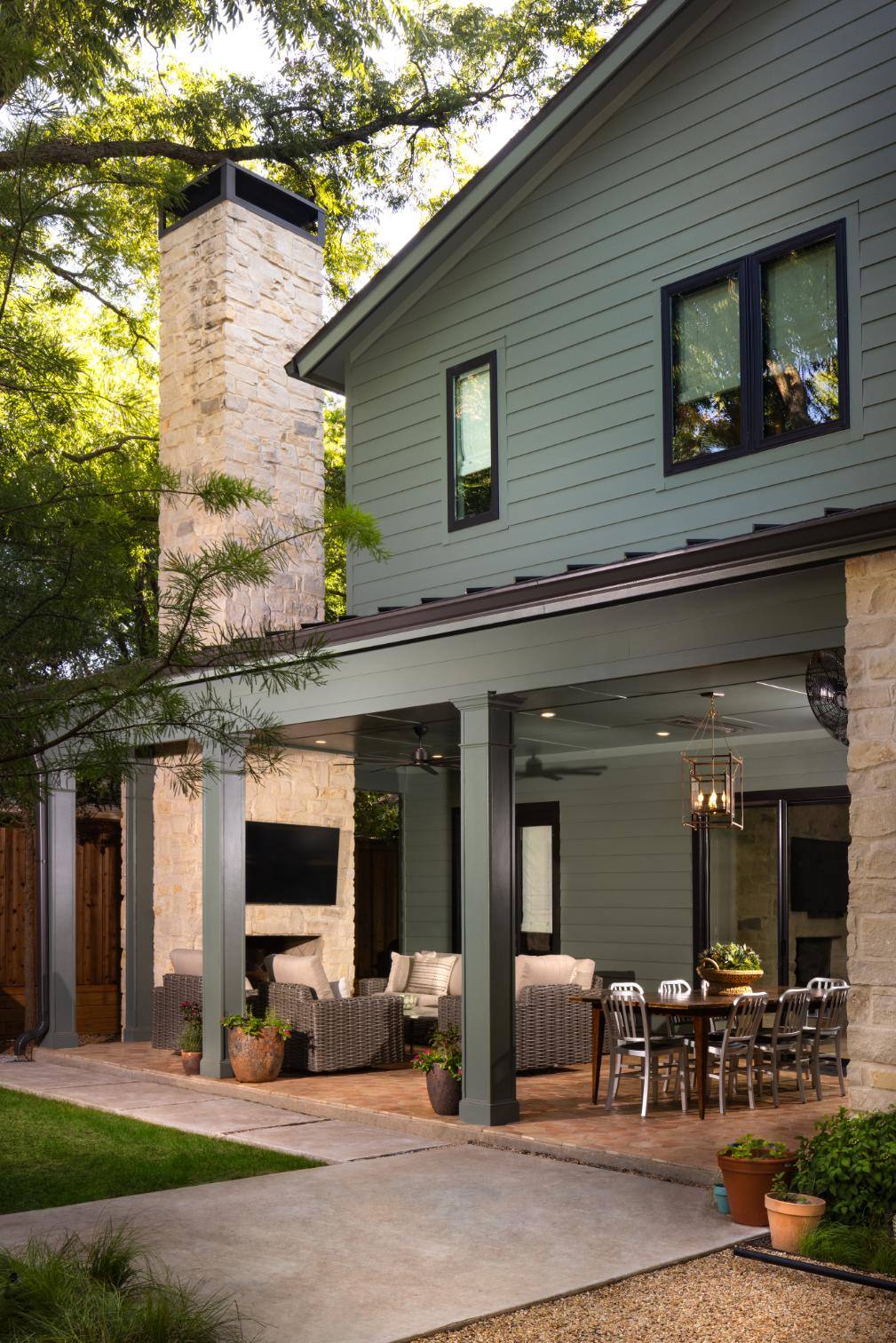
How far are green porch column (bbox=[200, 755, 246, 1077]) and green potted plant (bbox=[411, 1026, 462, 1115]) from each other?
2.29 meters

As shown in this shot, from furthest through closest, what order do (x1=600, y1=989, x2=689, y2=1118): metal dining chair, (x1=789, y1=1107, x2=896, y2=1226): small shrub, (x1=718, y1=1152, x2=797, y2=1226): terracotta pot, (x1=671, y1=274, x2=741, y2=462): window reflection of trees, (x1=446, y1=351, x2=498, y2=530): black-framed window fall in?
(x1=446, y1=351, x2=498, y2=530): black-framed window, (x1=600, y1=989, x2=689, y2=1118): metal dining chair, (x1=671, y1=274, x2=741, y2=462): window reflection of trees, (x1=718, y1=1152, x2=797, y2=1226): terracotta pot, (x1=789, y1=1107, x2=896, y2=1226): small shrub

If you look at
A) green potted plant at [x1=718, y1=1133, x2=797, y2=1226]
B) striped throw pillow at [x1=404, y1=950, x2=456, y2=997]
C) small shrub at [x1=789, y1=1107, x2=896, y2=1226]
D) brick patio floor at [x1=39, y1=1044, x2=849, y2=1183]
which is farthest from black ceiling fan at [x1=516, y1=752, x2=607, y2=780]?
small shrub at [x1=789, y1=1107, x2=896, y2=1226]

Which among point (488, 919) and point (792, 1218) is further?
point (488, 919)

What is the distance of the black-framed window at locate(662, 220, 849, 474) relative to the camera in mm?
8078

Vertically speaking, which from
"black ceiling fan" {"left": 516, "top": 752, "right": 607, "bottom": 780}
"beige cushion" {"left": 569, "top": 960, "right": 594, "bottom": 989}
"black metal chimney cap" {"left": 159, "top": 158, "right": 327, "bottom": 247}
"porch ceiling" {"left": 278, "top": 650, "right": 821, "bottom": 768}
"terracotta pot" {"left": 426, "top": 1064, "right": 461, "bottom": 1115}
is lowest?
"terracotta pot" {"left": 426, "top": 1064, "right": 461, "bottom": 1115}

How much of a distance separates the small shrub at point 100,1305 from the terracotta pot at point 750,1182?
2.44 metres

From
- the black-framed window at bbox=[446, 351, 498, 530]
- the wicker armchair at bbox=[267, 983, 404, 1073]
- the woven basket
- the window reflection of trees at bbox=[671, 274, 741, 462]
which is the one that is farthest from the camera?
the wicker armchair at bbox=[267, 983, 404, 1073]

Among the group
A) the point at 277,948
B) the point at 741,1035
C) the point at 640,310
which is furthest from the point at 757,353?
the point at 277,948

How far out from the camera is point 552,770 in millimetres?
13961

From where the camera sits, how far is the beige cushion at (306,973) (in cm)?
1095

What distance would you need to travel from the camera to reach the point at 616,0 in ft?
53.5

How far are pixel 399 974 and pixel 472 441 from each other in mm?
5228

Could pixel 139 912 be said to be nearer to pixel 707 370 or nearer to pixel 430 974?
pixel 430 974

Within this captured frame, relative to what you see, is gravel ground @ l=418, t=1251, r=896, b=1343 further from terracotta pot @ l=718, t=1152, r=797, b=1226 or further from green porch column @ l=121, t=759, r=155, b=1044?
green porch column @ l=121, t=759, r=155, b=1044
